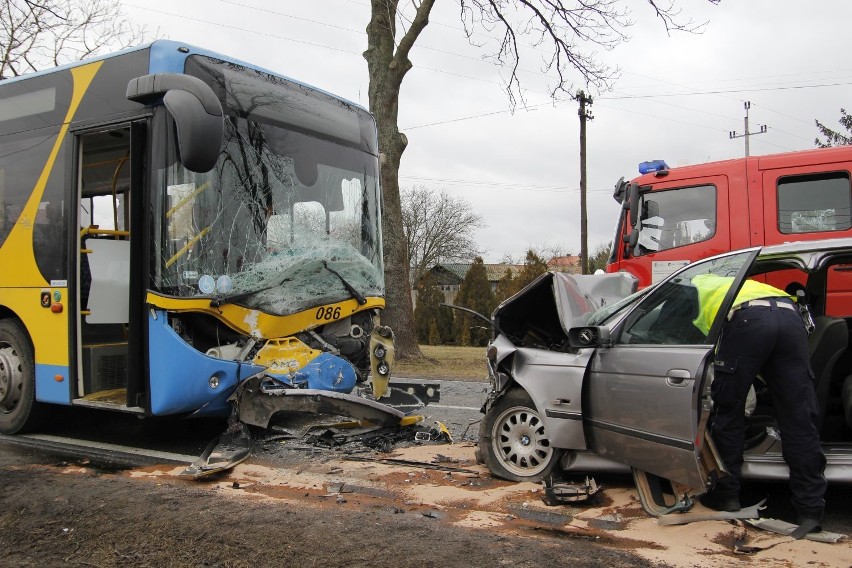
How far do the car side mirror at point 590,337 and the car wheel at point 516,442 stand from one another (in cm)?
62

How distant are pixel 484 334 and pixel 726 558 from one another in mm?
29139

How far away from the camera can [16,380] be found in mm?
7078

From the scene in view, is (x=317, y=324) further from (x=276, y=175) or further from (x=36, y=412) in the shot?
(x=36, y=412)

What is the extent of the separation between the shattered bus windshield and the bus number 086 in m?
0.07

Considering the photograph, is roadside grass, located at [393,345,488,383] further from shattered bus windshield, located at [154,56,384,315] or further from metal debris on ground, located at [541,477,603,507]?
metal debris on ground, located at [541,477,603,507]

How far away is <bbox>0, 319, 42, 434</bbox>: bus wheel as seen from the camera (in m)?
7.00

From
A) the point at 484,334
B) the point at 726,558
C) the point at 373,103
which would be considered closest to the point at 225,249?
the point at 726,558

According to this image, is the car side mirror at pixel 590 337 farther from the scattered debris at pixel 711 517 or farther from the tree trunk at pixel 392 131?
the tree trunk at pixel 392 131

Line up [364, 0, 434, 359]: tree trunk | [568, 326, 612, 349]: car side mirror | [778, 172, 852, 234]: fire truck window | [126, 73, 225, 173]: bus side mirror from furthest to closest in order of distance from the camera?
[364, 0, 434, 359]: tree trunk → [778, 172, 852, 234]: fire truck window → [126, 73, 225, 173]: bus side mirror → [568, 326, 612, 349]: car side mirror

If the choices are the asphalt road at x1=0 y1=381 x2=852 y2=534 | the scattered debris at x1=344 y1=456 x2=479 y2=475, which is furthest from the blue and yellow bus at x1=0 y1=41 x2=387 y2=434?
the scattered debris at x1=344 y1=456 x2=479 y2=475

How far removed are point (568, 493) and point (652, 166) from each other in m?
5.16

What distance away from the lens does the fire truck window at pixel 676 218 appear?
8156 millimetres

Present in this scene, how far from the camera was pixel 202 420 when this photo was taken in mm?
8102

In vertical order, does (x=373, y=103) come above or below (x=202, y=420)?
above
